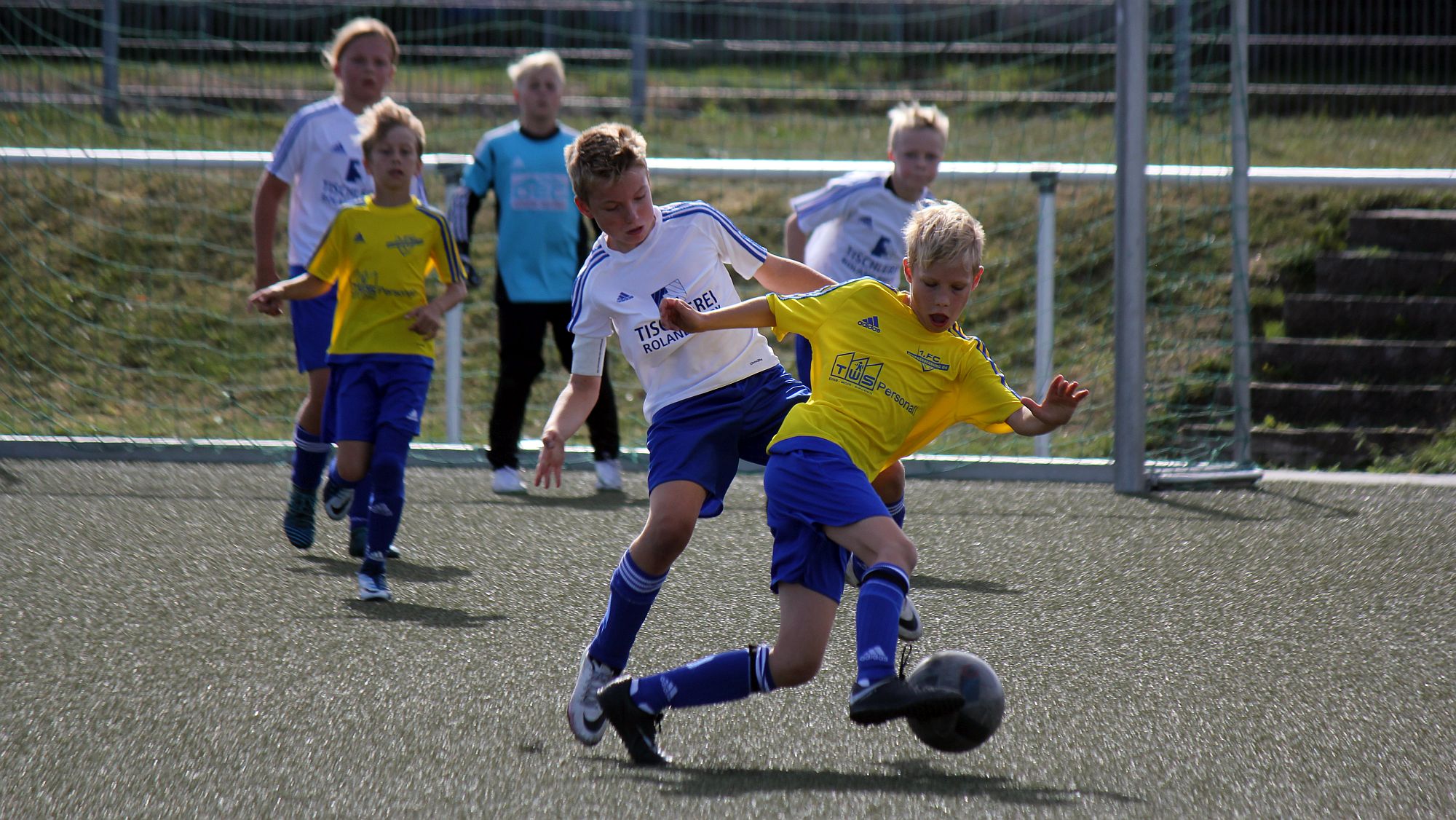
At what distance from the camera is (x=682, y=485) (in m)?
3.16

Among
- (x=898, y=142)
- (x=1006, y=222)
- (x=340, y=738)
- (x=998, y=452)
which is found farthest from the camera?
(x=1006, y=222)

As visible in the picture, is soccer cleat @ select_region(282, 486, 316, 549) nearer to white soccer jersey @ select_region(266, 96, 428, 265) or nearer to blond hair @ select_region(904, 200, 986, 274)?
white soccer jersey @ select_region(266, 96, 428, 265)

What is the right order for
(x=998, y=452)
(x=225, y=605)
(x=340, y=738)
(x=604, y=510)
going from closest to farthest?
1. (x=340, y=738)
2. (x=225, y=605)
3. (x=604, y=510)
4. (x=998, y=452)

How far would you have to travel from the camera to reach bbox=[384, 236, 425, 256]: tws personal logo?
4.73 meters

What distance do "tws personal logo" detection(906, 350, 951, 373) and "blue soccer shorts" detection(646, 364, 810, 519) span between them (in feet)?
1.12

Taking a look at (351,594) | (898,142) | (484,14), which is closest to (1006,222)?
(898,142)

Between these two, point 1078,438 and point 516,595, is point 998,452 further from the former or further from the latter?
point 516,595

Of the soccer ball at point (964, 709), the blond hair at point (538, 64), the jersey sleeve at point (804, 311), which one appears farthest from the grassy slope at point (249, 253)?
the soccer ball at point (964, 709)

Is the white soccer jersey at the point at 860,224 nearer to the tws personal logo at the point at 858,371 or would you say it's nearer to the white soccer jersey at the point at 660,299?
the white soccer jersey at the point at 660,299

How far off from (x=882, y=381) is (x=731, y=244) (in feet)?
1.94

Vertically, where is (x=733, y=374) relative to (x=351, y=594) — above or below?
above

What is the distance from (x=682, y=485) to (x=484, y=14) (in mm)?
9723

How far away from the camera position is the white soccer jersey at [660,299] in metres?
3.33

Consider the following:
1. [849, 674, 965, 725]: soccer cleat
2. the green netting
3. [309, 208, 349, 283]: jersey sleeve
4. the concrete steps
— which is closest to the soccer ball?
[849, 674, 965, 725]: soccer cleat
